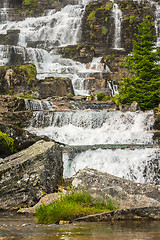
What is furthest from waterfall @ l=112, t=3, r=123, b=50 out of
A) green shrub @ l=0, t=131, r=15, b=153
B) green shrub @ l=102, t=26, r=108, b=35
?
green shrub @ l=0, t=131, r=15, b=153

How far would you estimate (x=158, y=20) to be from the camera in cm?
5250

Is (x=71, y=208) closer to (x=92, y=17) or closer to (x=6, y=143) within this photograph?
(x=6, y=143)

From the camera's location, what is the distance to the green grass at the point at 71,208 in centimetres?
509

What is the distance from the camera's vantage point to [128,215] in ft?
16.5

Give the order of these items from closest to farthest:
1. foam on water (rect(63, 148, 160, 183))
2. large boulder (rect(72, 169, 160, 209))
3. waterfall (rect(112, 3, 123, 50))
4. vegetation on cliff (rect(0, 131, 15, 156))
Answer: large boulder (rect(72, 169, 160, 209)) < vegetation on cliff (rect(0, 131, 15, 156)) < foam on water (rect(63, 148, 160, 183)) < waterfall (rect(112, 3, 123, 50))

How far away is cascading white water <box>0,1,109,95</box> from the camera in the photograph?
42.4 m

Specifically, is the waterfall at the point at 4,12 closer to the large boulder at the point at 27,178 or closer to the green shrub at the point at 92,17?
the green shrub at the point at 92,17

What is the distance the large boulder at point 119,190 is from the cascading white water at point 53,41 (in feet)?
105

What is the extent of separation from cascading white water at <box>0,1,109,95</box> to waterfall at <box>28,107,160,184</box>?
15.6 meters

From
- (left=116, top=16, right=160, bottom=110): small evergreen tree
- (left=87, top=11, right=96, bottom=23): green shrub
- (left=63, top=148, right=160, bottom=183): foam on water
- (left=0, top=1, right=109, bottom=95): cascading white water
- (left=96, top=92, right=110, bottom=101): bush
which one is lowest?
(left=63, top=148, right=160, bottom=183): foam on water

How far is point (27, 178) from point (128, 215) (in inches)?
138

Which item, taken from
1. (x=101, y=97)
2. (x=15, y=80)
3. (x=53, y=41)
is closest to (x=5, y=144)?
(x=101, y=97)

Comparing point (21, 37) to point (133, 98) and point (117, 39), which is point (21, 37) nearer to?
point (117, 39)

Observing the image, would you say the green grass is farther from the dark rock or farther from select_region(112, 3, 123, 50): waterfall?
select_region(112, 3, 123, 50): waterfall
